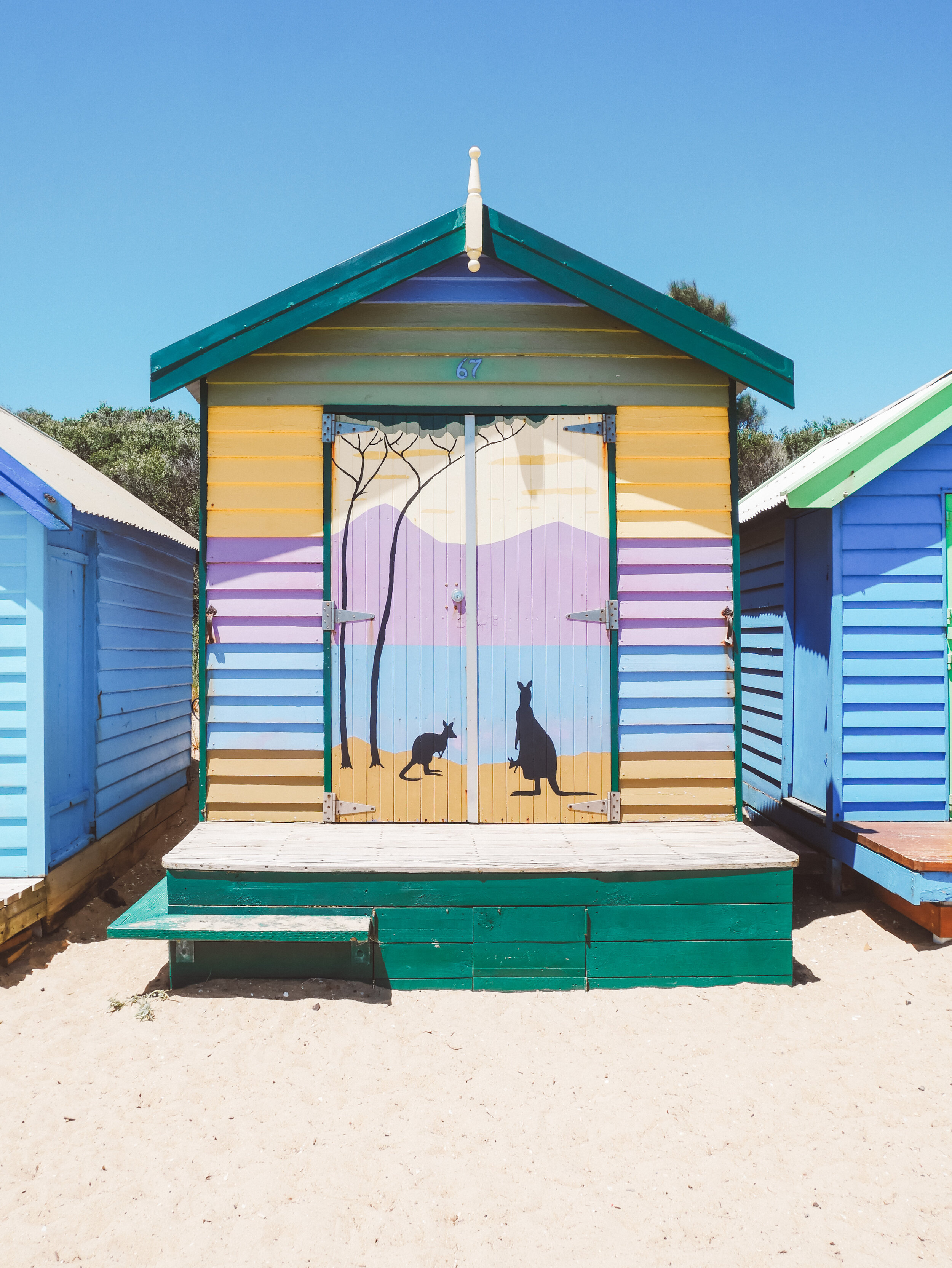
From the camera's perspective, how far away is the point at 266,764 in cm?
479

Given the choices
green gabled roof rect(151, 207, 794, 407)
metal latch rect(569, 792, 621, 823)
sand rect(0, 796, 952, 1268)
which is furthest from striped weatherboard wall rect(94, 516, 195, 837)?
metal latch rect(569, 792, 621, 823)

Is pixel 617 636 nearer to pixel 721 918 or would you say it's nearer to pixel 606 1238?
pixel 721 918

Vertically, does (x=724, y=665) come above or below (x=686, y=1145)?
above

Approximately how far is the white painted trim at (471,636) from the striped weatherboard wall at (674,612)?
0.91 meters

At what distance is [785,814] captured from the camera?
251 inches

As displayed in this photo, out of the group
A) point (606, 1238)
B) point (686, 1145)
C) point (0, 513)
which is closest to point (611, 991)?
point (686, 1145)

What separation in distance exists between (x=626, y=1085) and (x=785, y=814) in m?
3.60

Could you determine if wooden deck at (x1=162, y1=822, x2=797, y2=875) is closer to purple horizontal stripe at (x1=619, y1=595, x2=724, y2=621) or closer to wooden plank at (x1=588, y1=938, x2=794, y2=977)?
wooden plank at (x1=588, y1=938, x2=794, y2=977)

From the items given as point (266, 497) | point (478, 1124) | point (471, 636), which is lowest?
point (478, 1124)

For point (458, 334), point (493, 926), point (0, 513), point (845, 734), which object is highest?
point (458, 334)

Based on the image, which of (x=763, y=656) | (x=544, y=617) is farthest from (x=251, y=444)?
(x=763, y=656)

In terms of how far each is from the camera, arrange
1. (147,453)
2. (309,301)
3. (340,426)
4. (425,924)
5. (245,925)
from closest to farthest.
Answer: (245,925) → (425,924) → (309,301) → (340,426) → (147,453)

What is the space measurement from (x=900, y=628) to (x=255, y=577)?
439 centimetres

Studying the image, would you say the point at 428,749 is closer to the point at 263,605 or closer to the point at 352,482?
the point at 263,605
